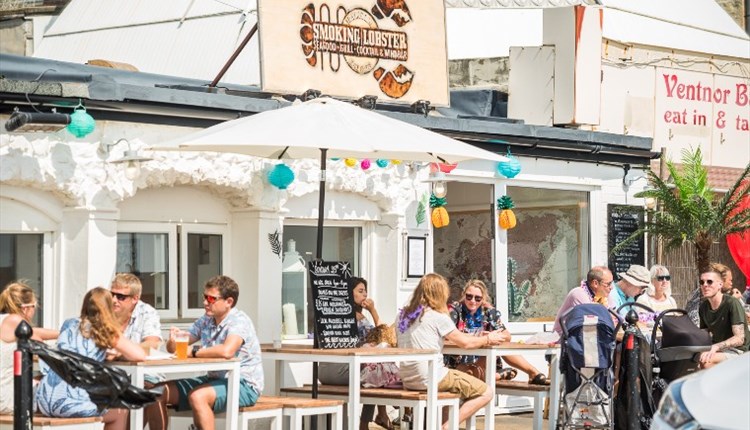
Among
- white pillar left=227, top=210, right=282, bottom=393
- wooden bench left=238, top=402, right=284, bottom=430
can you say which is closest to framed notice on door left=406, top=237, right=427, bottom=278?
white pillar left=227, top=210, right=282, bottom=393

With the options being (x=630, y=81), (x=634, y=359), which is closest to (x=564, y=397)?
(x=634, y=359)

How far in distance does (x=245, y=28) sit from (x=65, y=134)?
260 inches

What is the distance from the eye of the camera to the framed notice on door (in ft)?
44.9

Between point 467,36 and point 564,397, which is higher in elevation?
point 467,36

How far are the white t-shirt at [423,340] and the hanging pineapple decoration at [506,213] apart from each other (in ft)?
10.8

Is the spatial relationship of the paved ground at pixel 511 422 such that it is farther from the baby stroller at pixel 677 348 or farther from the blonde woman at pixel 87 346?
the blonde woman at pixel 87 346

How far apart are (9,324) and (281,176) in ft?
11.2

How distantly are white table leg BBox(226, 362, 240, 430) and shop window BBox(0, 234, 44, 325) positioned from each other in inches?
80.5

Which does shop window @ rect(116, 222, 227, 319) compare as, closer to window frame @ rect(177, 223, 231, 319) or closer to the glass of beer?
window frame @ rect(177, 223, 231, 319)

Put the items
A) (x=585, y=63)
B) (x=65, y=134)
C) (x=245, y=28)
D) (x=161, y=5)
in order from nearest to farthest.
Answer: (x=65, y=134) → (x=585, y=63) → (x=245, y=28) → (x=161, y=5)

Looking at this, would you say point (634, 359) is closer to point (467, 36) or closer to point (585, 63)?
point (585, 63)

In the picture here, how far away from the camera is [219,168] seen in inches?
469

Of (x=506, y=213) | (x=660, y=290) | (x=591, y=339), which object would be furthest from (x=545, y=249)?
(x=591, y=339)

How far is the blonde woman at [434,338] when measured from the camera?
1136cm
